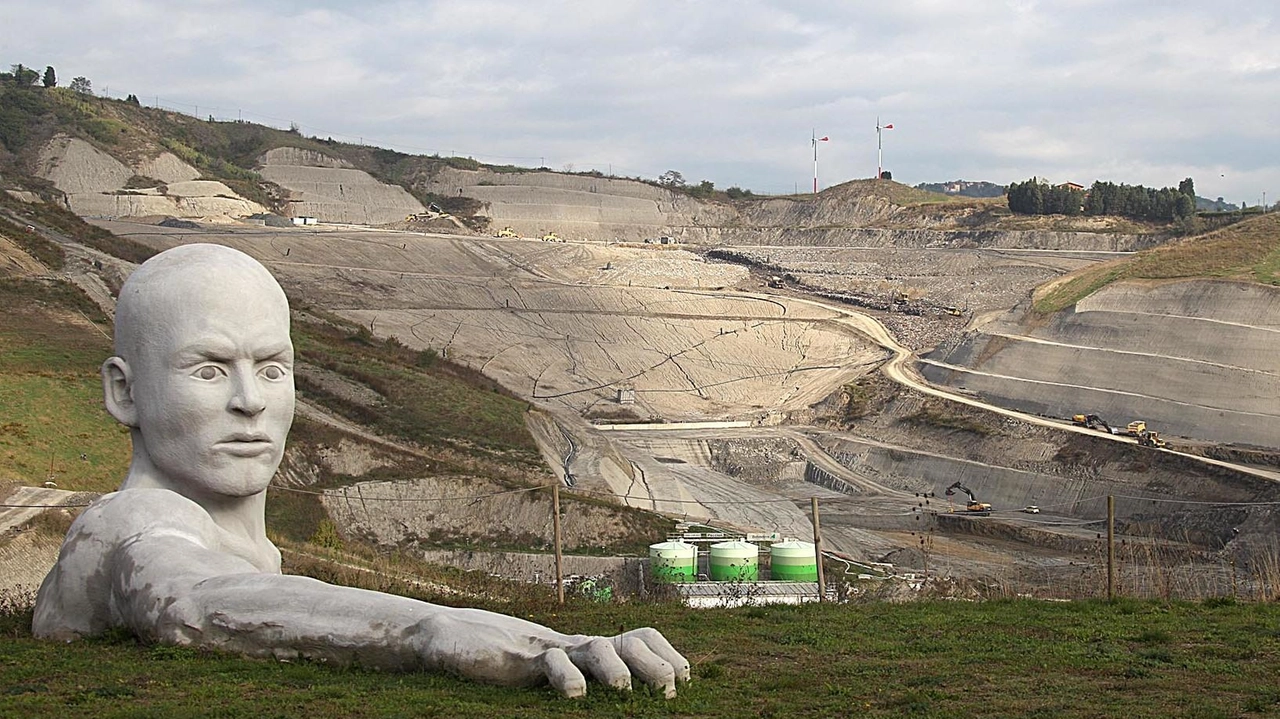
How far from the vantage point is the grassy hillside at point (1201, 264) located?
63791 millimetres

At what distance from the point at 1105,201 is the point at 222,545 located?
106m

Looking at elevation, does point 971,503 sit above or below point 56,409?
below

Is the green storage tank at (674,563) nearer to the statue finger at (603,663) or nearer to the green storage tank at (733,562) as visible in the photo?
the green storage tank at (733,562)

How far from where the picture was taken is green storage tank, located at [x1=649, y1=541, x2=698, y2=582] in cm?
2798

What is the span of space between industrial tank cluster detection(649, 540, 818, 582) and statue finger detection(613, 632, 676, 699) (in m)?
19.4

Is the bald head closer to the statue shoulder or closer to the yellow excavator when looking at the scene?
the statue shoulder

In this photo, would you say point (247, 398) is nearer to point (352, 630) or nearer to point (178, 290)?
point (178, 290)

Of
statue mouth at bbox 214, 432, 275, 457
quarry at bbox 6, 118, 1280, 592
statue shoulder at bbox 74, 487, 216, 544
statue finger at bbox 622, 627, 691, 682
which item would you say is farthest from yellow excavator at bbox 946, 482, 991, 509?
statue finger at bbox 622, 627, 691, 682

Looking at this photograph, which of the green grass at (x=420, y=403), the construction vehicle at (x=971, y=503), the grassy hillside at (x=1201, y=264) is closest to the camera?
the green grass at (x=420, y=403)

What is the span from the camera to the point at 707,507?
43812 millimetres

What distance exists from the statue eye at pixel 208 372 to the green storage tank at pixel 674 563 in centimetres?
1805

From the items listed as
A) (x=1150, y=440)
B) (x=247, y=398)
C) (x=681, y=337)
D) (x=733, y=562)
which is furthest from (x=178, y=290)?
(x=681, y=337)

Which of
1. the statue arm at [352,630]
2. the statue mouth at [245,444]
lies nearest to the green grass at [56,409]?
the statue mouth at [245,444]

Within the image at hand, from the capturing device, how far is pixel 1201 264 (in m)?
66.0
